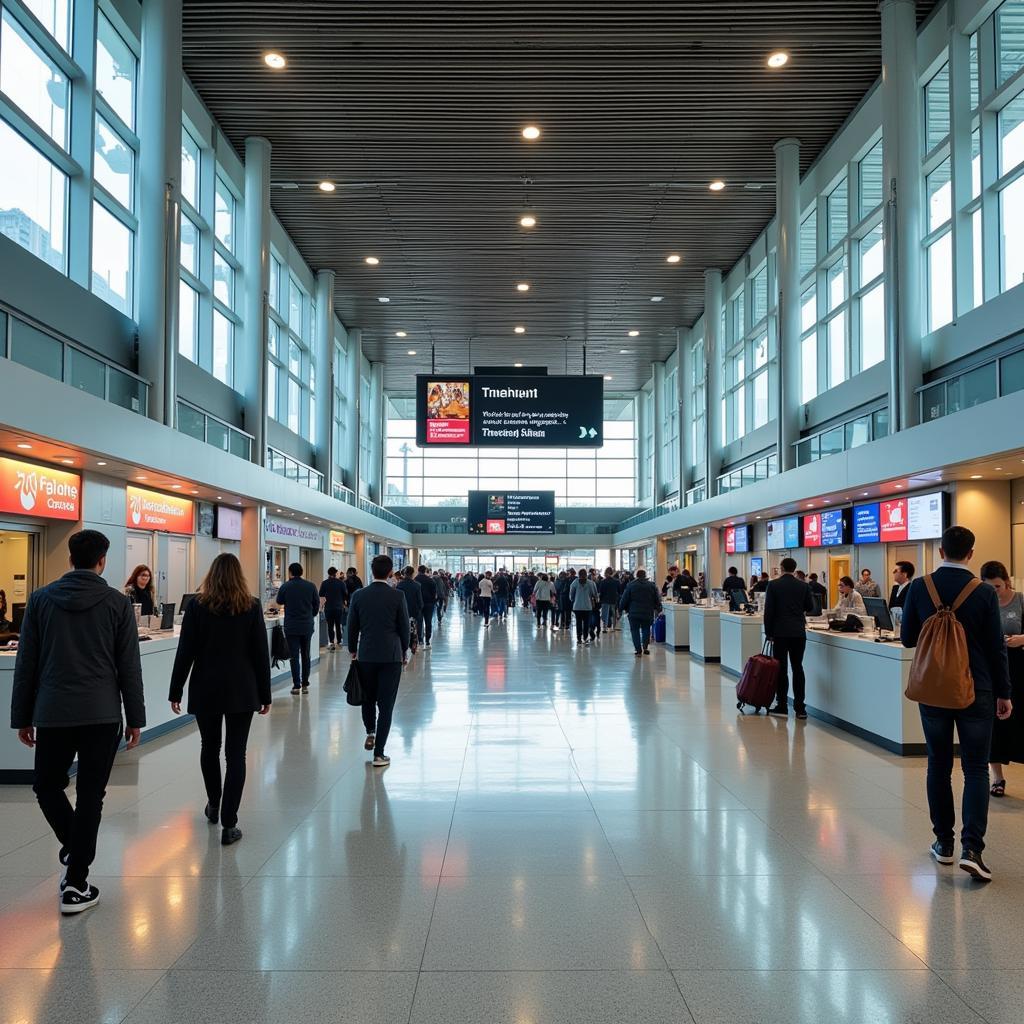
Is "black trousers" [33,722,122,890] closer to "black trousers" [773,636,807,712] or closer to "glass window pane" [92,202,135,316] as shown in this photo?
"black trousers" [773,636,807,712]

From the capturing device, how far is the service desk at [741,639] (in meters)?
13.0

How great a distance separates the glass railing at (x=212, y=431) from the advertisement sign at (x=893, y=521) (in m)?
11.2

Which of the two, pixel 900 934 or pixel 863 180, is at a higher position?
pixel 863 180

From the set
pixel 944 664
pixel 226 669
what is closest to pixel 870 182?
pixel 944 664

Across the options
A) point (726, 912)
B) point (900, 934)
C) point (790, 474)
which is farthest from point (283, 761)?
point (790, 474)

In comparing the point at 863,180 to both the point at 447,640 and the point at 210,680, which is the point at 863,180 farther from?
the point at 210,680

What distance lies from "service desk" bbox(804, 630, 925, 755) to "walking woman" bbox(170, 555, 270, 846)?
5.18 metres

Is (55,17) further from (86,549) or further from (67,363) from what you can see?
(86,549)

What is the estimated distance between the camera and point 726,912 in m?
3.97

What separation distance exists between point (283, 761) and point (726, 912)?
435 centimetres

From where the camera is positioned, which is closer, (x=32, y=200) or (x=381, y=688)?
(x=381, y=688)

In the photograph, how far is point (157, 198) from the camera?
12.3 meters

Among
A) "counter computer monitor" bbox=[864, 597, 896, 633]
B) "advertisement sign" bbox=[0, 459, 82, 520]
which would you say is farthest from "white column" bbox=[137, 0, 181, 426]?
"counter computer monitor" bbox=[864, 597, 896, 633]

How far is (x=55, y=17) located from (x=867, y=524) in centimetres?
1480
